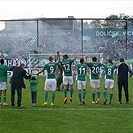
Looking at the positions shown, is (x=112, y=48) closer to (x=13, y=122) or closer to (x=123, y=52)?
(x=123, y=52)

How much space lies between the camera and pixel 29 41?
4566 cm

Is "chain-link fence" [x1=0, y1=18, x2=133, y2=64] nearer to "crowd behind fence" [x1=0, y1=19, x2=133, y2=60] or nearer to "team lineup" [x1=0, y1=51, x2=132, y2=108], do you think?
"crowd behind fence" [x1=0, y1=19, x2=133, y2=60]

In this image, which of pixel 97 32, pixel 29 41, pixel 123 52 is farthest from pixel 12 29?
pixel 123 52

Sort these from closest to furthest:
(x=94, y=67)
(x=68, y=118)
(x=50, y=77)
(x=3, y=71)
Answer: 1. (x=68, y=118)
2. (x=3, y=71)
3. (x=50, y=77)
4. (x=94, y=67)

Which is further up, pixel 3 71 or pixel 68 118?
pixel 3 71

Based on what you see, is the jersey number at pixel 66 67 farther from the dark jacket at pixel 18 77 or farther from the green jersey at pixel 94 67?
the dark jacket at pixel 18 77

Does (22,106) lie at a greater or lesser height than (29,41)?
lesser

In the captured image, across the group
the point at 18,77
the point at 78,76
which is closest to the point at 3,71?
the point at 18,77

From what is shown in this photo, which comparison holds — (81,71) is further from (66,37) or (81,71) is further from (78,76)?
(66,37)

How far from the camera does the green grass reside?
12.1 m

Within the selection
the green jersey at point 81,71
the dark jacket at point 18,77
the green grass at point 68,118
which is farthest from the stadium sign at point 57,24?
the dark jacket at point 18,77

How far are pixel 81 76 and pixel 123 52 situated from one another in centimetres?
2613

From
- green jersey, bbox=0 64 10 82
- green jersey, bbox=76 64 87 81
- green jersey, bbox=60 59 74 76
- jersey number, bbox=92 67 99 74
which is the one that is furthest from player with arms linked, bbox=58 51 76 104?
green jersey, bbox=0 64 10 82

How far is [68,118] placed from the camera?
14.0 metres
